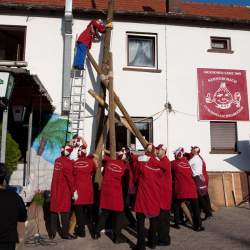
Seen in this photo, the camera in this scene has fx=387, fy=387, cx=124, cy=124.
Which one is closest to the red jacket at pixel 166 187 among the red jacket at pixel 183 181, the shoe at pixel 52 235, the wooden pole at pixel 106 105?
the red jacket at pixel 183 181

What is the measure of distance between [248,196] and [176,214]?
14.4 feet

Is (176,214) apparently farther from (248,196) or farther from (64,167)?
(248,196)

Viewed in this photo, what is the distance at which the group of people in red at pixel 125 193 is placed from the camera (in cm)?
732

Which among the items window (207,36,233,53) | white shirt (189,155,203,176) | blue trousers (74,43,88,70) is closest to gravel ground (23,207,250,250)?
white shirt (189,155,203,176)

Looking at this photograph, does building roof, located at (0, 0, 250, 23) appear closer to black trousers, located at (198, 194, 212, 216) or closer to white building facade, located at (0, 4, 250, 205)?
white building facade, located at (0, 4, 250, 205)

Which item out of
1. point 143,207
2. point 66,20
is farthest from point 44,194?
point 66,20

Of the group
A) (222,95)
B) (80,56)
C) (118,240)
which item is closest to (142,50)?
(80,56)

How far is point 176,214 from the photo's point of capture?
9.13 metres

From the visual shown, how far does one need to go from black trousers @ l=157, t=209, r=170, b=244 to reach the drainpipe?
547 centimetres

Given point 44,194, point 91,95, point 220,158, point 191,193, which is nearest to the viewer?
point 191,193

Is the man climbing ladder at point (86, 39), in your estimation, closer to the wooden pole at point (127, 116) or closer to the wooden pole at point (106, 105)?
the wooden pole at point (127, 116)

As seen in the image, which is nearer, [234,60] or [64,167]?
[64,167]

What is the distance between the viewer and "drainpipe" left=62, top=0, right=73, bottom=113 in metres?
12.1

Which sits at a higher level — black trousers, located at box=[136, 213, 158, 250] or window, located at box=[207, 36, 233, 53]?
window, located at box=[207, 36, 233, 53]
